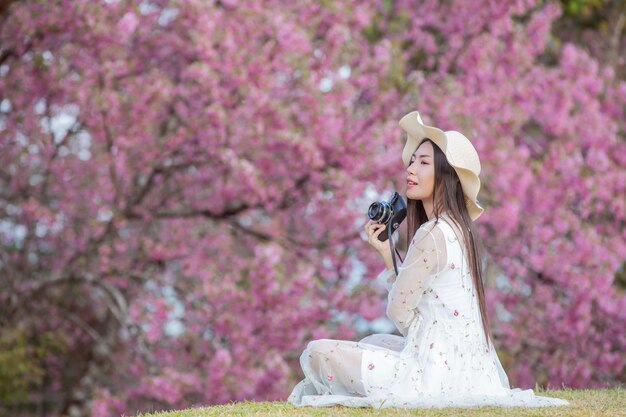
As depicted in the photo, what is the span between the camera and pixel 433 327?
3.97 metres

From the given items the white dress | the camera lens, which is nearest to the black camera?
the camera lens

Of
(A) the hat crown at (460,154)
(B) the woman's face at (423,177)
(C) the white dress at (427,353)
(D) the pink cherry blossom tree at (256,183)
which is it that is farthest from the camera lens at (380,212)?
(D) the pink cherry blossom tree at (256,183)

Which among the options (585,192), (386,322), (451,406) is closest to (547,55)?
(585,192)

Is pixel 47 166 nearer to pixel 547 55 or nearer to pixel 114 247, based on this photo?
pixel 114 247

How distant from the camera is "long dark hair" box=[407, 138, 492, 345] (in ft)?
13.3

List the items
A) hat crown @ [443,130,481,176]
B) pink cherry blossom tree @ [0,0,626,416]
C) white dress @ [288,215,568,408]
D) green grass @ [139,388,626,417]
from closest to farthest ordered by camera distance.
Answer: green grass @ [139,388,626,417]
white dress @ [288,215,568,408]
hat crown @ [443,130,481,176]
pink cherry blossom tree @ [0,0,626,416]

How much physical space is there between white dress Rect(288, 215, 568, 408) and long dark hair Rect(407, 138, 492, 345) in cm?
3

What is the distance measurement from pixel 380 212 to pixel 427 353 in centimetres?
62

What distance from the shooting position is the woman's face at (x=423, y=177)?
4.11 meters

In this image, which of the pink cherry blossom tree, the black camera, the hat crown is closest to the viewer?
the hat crown

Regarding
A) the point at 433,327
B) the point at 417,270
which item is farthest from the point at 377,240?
the point at 433,327

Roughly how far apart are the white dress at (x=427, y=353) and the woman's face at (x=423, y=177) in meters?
0.16

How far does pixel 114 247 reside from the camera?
789 centimetres

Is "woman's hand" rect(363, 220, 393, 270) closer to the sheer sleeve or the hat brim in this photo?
the sheer sleeve
